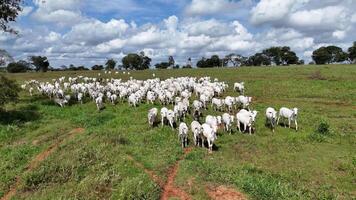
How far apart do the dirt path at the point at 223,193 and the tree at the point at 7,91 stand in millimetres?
24746

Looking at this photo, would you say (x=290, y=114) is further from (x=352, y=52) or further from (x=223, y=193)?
(x=352, y=52)

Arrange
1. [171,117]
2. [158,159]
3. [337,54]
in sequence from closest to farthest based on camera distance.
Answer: [158,159] < [171,117] < [337,54]

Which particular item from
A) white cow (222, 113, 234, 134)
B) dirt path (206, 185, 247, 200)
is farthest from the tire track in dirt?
white cow (222, 113, 234, 134)

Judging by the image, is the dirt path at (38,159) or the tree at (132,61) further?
the tree at (132,61)

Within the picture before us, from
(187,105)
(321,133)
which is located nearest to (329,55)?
(187,105)

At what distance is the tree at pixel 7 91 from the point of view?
36219 millimetres

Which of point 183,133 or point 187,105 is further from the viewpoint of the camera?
point 187,105

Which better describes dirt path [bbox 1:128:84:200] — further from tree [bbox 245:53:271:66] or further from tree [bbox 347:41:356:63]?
tree [bbox 245:53:271:66]

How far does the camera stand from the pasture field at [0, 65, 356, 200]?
1828 centimetres

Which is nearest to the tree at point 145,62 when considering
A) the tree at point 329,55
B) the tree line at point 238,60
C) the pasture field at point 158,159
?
the tree line at point 238,60

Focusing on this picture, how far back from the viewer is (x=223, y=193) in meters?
17.4

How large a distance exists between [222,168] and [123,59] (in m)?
109

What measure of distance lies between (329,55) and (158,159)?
11164 centimetres

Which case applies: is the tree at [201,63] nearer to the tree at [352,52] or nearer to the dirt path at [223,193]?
the tree at [352,52]
